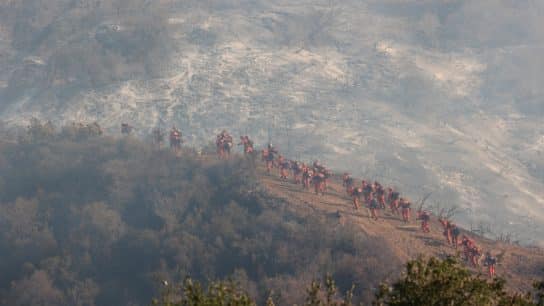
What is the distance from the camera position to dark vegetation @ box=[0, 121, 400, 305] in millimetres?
23859

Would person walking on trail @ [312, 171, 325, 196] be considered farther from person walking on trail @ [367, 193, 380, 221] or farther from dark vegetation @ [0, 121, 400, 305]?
person walking on trail @ [367, 193, 380, 221]

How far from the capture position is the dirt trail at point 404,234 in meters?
22.6

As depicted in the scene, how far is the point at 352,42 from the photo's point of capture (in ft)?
261

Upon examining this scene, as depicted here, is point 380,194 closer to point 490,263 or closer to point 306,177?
point 306,177

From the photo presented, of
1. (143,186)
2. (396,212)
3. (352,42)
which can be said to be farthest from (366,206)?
(352,42)

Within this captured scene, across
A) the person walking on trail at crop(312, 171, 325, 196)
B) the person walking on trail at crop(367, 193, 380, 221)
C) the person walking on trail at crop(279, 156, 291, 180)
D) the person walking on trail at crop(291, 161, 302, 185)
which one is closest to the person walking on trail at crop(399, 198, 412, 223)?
the person walking on trail at crop(367, 193, 380, 221)

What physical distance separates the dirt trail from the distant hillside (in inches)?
963

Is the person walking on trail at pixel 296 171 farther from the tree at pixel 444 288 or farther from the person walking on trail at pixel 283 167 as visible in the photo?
the tree at pixel 444 288

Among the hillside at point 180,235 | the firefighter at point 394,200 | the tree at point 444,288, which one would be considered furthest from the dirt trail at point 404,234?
the tree at point 444,288

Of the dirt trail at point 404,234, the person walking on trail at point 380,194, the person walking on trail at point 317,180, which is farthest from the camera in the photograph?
the person walking on trail at point 317,180

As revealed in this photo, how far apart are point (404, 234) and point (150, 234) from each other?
47.5 feet

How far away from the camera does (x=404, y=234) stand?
982 inches

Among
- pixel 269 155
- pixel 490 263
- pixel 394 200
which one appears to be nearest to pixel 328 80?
pixel 269 155

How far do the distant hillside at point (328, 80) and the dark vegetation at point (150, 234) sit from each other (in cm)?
2320
